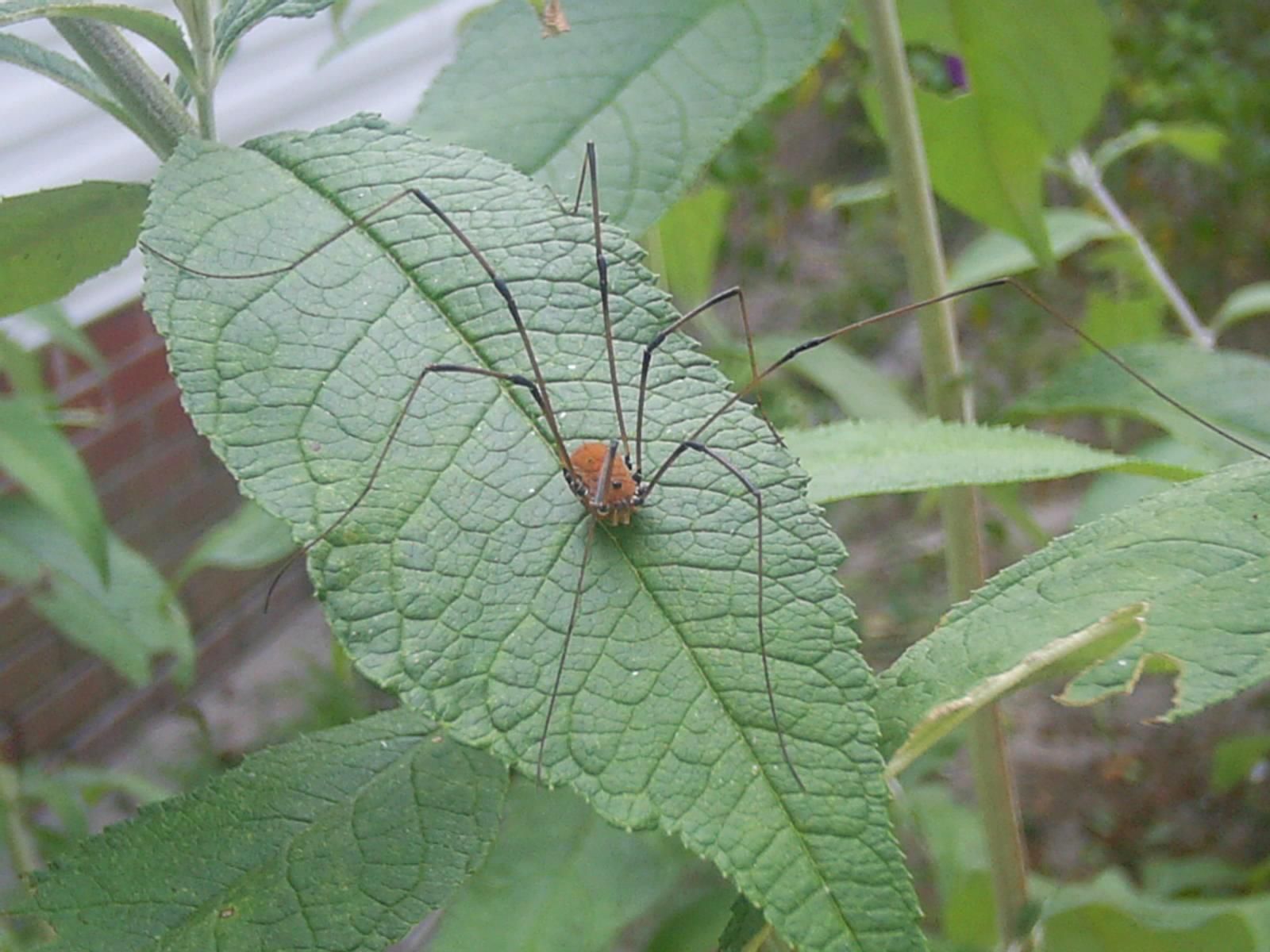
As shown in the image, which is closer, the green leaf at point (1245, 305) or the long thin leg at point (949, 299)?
the long thin leg at point (949, 299)

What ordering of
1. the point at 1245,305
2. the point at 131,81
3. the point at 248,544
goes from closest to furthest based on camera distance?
the point at 131,81 → the point at 248,544 → the point at 1245,305

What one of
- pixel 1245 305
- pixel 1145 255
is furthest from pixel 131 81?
pixel 1245 305

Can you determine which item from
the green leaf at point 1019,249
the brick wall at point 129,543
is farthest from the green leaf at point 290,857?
the brick wall at point 129,543

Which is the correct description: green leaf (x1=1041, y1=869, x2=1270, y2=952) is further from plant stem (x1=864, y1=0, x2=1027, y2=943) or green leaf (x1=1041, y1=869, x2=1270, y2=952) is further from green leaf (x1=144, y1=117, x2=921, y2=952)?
green leaf (x1=144, y1=117, x2=921, y2=952)

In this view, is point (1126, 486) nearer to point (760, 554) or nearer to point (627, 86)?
point (627, 86)

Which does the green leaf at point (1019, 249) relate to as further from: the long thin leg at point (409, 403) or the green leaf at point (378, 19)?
the long thin leg at point (409, 403)

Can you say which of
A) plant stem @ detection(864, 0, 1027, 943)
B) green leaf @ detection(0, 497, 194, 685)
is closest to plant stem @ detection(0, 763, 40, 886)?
green leaf @ detection(0, 497, 194, 685)
